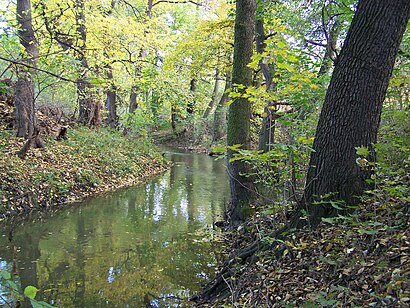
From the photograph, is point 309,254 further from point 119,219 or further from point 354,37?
point 119,219

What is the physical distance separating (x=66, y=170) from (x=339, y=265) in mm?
9383

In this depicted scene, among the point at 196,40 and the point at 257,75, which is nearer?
the point at 257,75

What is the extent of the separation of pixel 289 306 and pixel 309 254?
33.0 inches

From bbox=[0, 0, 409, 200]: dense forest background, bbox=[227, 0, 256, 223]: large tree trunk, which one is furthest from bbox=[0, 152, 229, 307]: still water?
bbox=[0, 0, 409, 200]: dense forest background

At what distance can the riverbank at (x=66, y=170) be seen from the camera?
902cm

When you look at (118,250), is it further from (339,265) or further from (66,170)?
(66,170)

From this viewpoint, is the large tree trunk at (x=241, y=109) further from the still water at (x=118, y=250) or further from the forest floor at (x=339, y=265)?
the forest floor at (x=339, y=265)

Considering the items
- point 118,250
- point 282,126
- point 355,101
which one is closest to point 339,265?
point 355,101

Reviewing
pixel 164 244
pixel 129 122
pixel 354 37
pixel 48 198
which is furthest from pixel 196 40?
pixel 354 37

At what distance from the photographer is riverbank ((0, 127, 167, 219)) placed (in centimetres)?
902

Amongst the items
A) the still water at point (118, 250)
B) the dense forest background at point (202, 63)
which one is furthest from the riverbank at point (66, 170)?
the dense forest background at point (202, 63)

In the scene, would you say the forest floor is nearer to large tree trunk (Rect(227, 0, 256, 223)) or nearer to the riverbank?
large tree trunk (Rect(227, 0, 256, 223))

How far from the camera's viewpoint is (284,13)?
815cm

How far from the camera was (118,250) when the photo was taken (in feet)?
22.1
